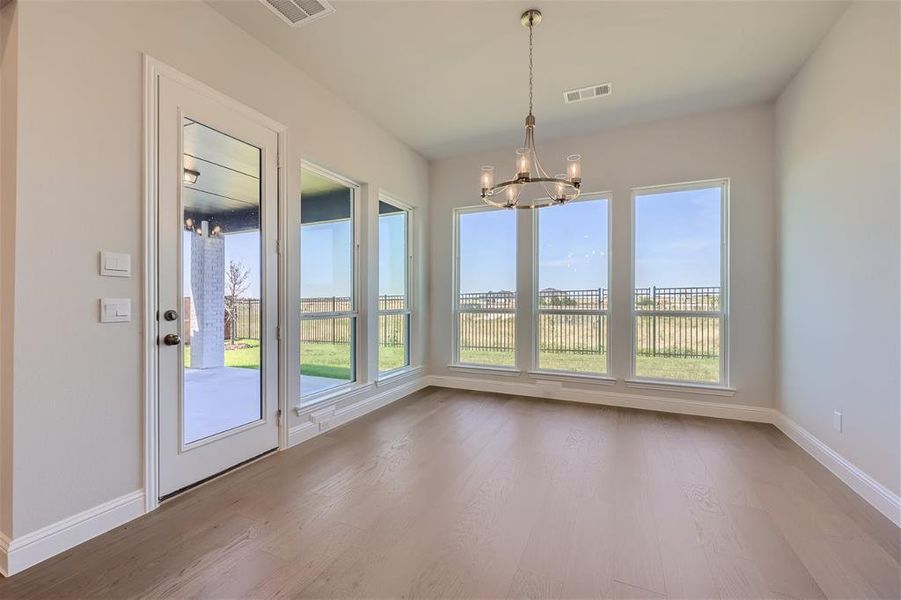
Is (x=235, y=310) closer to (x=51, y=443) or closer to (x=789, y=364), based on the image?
(x=51, y=443)

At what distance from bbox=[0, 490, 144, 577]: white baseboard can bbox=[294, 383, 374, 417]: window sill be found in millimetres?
1207

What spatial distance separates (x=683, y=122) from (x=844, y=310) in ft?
7.87

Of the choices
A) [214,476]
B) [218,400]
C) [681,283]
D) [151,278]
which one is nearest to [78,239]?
[151,278]

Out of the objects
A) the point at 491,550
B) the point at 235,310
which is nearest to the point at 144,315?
the point at 235,310

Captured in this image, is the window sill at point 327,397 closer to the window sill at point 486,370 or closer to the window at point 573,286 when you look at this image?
the window sill at point 486,370

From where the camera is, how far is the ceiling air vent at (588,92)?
3.38m

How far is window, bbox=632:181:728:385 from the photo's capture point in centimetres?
394

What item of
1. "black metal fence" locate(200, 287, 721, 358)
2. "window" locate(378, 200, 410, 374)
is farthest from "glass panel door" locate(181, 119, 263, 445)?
"window" locate(378, 200, 410, 374)

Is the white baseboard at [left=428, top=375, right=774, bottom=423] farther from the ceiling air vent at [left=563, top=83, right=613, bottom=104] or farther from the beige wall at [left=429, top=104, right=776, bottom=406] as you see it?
the ceiling air vent at [left=563, top=83, right=613, bottom=104]

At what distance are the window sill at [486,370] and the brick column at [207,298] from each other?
9.81ft

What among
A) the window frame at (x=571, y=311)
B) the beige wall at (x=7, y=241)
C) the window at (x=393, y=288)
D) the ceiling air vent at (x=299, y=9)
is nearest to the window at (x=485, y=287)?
the window frame at (x=571, y=311)

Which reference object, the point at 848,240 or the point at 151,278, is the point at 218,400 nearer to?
the point at 151,278

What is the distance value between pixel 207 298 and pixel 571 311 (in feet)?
11.9

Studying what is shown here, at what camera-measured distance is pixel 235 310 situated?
2.74 m
